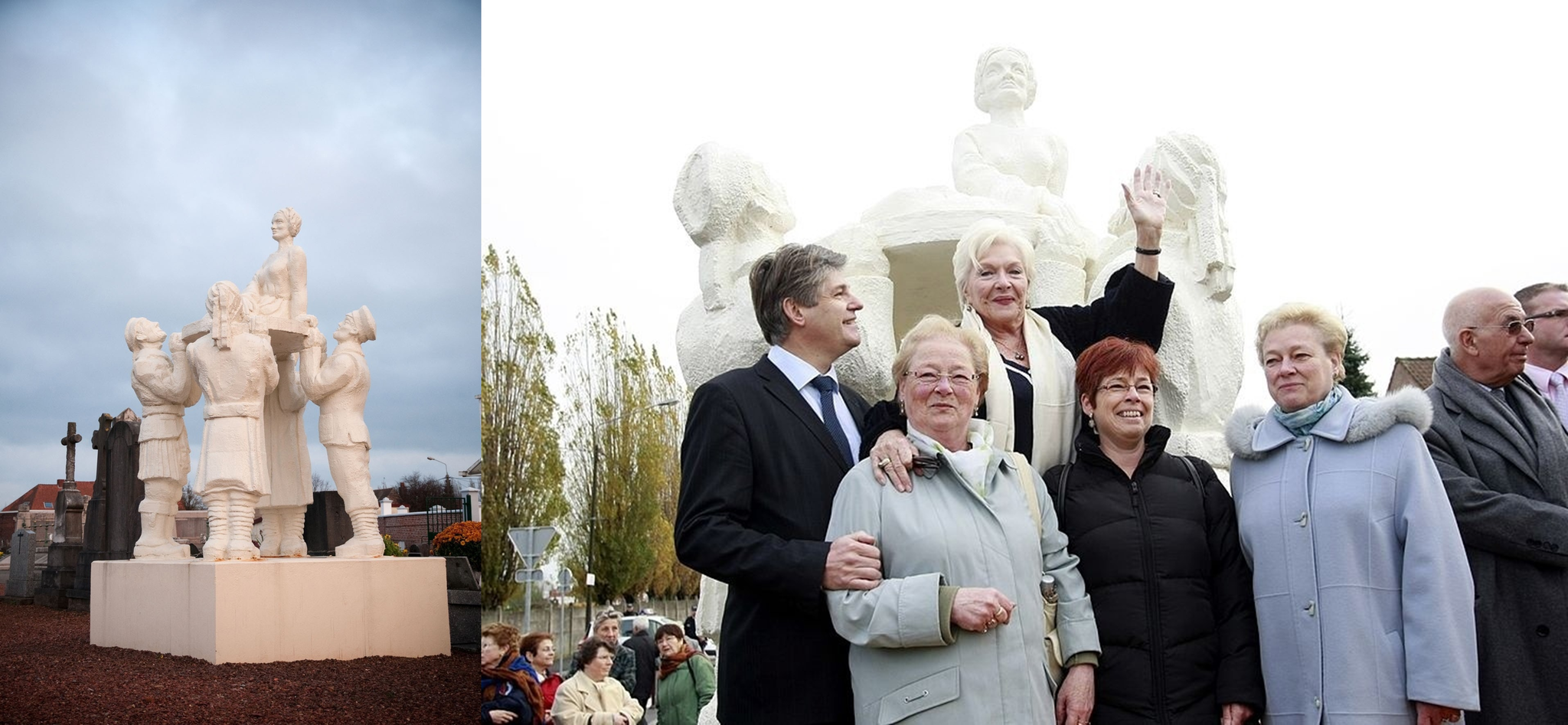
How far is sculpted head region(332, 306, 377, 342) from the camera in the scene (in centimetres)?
689

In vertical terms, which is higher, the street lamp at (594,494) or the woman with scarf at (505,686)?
the street lamp at (594,494)

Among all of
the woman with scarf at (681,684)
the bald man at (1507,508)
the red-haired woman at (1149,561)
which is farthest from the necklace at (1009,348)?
the woman with scarf at (681,684)

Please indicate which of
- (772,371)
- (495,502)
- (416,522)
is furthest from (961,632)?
(495,502)

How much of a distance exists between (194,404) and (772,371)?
5520 mm

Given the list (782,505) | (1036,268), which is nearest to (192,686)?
(1036,268)

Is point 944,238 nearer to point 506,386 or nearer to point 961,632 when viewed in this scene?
point 961,632

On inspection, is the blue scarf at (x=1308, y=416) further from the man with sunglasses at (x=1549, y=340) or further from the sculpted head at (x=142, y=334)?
the sculpted head at (x=142, y=334)

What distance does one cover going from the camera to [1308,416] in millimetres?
2242

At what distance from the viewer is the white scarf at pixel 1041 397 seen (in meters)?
2.37

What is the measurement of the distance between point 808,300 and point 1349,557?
1.06m

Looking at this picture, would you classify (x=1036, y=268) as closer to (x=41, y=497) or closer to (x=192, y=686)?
(x=192, y=686)

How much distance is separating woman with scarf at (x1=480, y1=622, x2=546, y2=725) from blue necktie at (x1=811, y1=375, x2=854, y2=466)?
Result: 3.35 meters

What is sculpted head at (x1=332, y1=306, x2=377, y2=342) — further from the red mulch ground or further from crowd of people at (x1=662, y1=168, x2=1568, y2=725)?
crowd of people at (x1=662, y1=168, x2=1568, y2=725)

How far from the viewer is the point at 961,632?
1.94m
